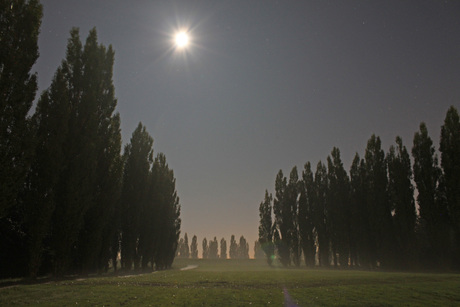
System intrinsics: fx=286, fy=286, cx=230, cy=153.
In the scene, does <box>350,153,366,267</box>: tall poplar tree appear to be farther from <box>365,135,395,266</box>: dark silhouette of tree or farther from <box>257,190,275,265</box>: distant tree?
<box>257,190,275,265</box>: distant tree

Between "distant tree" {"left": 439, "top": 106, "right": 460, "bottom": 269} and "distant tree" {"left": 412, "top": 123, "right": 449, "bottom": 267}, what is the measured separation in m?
1.18

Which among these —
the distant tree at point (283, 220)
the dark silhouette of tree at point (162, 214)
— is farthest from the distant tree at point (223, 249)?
the dark silhouette of tree at point (162, 214)

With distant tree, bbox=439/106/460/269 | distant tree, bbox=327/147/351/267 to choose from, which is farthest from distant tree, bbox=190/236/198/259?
distant tree, bbox=439/106/460/269

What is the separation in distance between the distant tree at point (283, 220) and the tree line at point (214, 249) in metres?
86.5

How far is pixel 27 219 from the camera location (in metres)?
19.7

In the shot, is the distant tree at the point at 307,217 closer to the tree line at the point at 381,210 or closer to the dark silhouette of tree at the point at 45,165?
the tree line at the point at 381,210

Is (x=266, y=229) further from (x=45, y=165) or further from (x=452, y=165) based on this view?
(x=45, y=165)

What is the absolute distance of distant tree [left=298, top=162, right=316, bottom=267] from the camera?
54250 mm

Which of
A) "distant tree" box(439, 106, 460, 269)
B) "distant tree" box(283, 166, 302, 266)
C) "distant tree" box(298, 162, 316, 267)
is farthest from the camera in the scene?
"distant tree" box(283, 166, 302, 266)

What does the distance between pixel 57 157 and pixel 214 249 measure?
138 meters

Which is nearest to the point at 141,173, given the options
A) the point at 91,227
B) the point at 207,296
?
the point at 91,227

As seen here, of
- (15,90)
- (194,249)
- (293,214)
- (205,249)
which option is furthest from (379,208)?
(205,249)

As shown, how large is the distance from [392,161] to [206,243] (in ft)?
392

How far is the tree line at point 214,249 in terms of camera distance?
460ft
